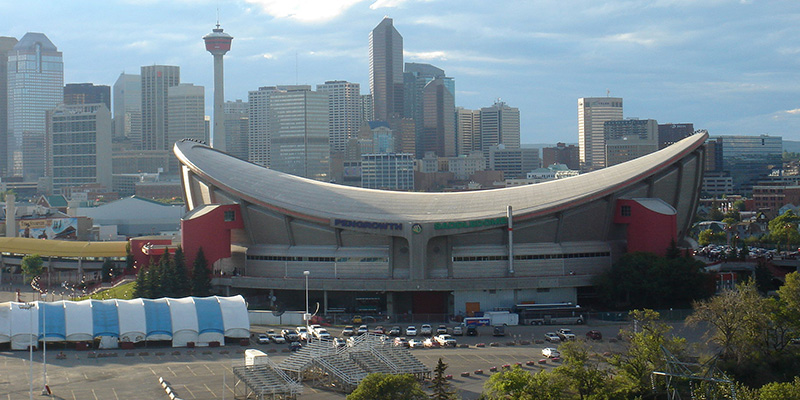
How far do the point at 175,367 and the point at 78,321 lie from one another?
10795mm

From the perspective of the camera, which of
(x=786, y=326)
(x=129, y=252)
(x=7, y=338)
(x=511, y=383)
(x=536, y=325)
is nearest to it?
(x=511, y=383)

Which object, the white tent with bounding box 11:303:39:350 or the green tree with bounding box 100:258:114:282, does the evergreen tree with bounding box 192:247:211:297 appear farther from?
the green tree with bounding box 100:258:114:282

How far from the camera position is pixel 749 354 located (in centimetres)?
5509

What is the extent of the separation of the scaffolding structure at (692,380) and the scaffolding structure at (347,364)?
46.0 feet

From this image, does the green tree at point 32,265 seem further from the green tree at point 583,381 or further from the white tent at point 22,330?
the green tree at point 583,381

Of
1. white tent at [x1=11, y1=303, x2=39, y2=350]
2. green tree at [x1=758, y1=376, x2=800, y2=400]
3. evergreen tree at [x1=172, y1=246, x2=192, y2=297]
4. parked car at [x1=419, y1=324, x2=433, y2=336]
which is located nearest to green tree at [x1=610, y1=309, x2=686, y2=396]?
green tree at [x1=758, y1=376, x2=800, y2=400]

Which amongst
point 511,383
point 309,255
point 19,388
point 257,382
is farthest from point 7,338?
point 511,383

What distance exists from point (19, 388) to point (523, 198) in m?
47.4

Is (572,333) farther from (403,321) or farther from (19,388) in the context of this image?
(19,388)

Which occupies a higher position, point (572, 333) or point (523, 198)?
point (523, 198)

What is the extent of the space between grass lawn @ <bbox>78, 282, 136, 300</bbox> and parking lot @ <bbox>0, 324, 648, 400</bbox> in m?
21.8

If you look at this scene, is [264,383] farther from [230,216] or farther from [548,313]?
[230,216]

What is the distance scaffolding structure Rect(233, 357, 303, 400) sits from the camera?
51.1 m

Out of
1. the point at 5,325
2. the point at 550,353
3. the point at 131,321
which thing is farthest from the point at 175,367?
the point at 550,353
